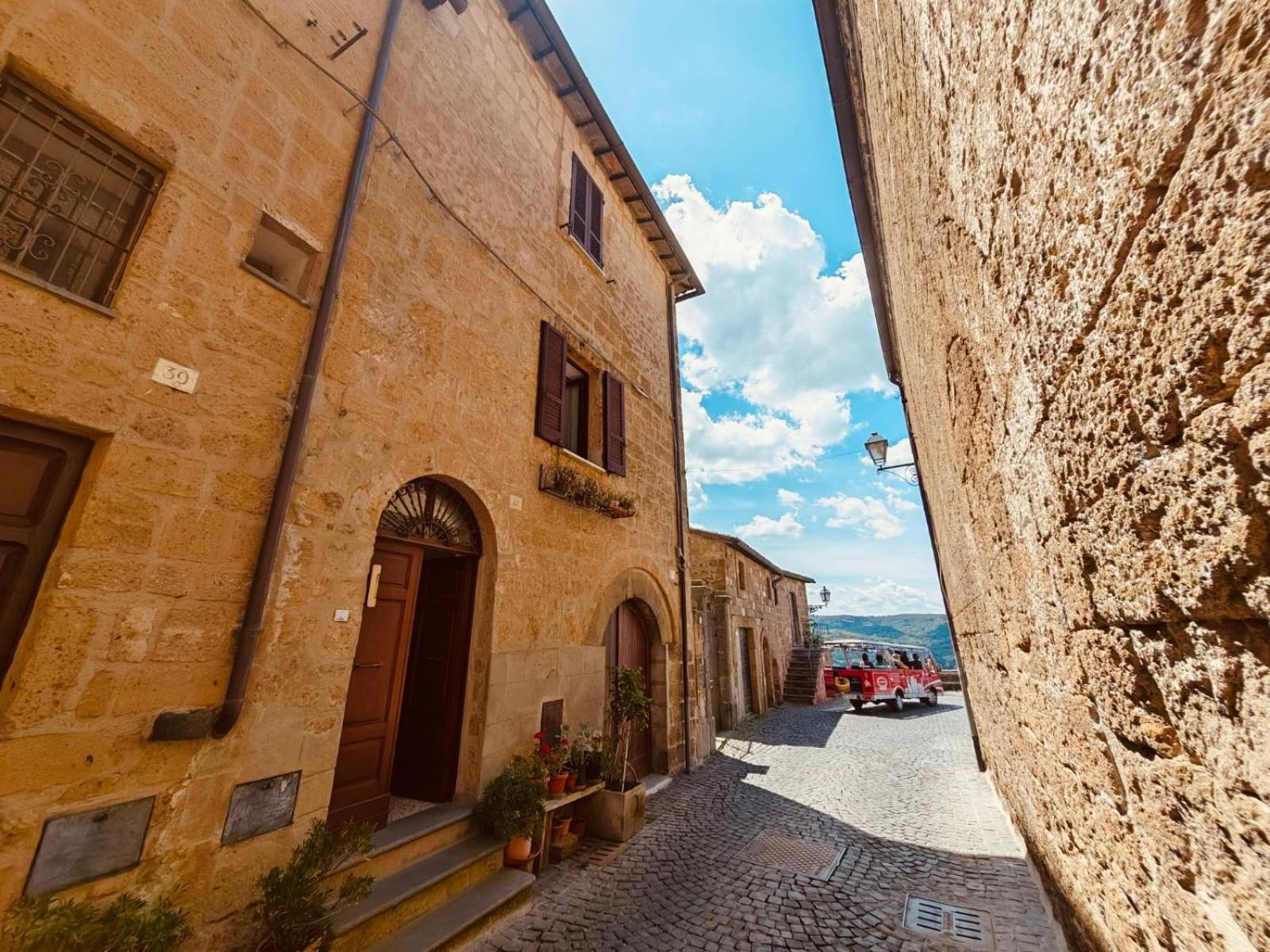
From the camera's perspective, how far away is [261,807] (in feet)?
9.59

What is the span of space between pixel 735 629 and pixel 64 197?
13.1 m

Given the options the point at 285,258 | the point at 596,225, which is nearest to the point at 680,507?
the point at 596,225

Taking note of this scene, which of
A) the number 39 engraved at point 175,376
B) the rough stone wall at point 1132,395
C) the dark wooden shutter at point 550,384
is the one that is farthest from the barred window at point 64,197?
the rough stone wall at point 1132,395

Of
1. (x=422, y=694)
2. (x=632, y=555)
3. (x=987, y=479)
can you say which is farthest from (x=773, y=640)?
(x=987, y=479)

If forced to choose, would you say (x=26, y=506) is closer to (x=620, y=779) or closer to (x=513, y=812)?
(x=513, y=812)

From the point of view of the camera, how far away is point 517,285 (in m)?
5.77

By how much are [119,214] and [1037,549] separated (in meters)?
4.83

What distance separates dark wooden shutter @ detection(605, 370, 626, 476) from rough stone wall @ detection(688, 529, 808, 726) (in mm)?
3730

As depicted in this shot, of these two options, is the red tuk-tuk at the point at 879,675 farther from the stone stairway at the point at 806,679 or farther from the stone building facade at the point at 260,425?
the stone building facade at the point at 260,425

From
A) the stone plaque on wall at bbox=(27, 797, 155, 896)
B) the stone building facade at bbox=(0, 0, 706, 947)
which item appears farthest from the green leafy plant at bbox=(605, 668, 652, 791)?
the stone plaque on wall at bbox=(27, 797, 155, 896)

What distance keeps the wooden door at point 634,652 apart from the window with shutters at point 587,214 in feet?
17.5

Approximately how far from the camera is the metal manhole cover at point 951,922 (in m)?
3.42

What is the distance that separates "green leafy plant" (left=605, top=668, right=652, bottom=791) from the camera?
534 centimetres

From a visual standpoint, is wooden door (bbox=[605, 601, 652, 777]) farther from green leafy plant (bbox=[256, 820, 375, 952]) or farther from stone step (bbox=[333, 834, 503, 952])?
green leafy plant (bbox=[256, 820, 375, 952])
